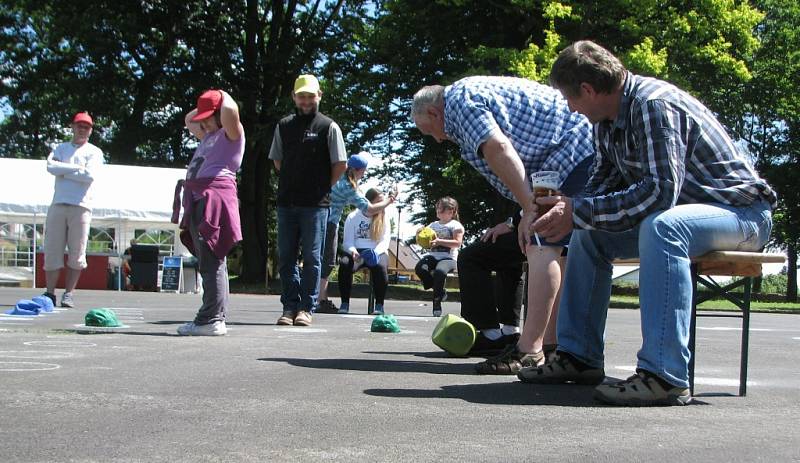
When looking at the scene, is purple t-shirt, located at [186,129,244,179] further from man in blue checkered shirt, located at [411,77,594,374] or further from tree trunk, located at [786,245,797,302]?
tree trunk, located at [786,245,797,302]

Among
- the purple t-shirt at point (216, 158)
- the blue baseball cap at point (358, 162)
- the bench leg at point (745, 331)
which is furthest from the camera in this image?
the blue baseball cap at point (358, 162)

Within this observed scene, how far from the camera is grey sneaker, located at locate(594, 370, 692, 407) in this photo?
3438 millimetres

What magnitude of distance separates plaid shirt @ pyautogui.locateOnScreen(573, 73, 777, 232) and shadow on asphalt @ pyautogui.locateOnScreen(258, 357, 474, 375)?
53.1 inches

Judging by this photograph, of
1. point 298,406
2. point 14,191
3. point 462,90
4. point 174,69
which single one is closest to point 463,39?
point 174,69

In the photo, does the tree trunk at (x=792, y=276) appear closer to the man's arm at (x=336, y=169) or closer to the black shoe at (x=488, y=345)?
the man's arm at (x=336, y=169)

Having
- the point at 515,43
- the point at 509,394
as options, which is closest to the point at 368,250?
the point at 509,394

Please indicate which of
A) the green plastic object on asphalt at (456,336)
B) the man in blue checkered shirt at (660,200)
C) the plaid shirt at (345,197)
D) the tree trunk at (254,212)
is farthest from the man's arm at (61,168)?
the tree trunk at (254,212)

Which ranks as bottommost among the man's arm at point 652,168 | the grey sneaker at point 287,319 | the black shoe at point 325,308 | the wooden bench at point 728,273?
the black shoe at point 325,308

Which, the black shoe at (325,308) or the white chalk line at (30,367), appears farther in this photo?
the black shoe at (325,308)

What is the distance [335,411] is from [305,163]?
4.91 metres

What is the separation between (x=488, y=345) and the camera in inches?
217

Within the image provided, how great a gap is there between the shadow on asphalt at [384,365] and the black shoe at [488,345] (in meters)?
0.41

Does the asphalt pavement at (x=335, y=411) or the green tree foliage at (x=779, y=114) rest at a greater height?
the green tree foliage at (x=779, y=114)

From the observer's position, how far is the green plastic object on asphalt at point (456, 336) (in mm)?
5328
